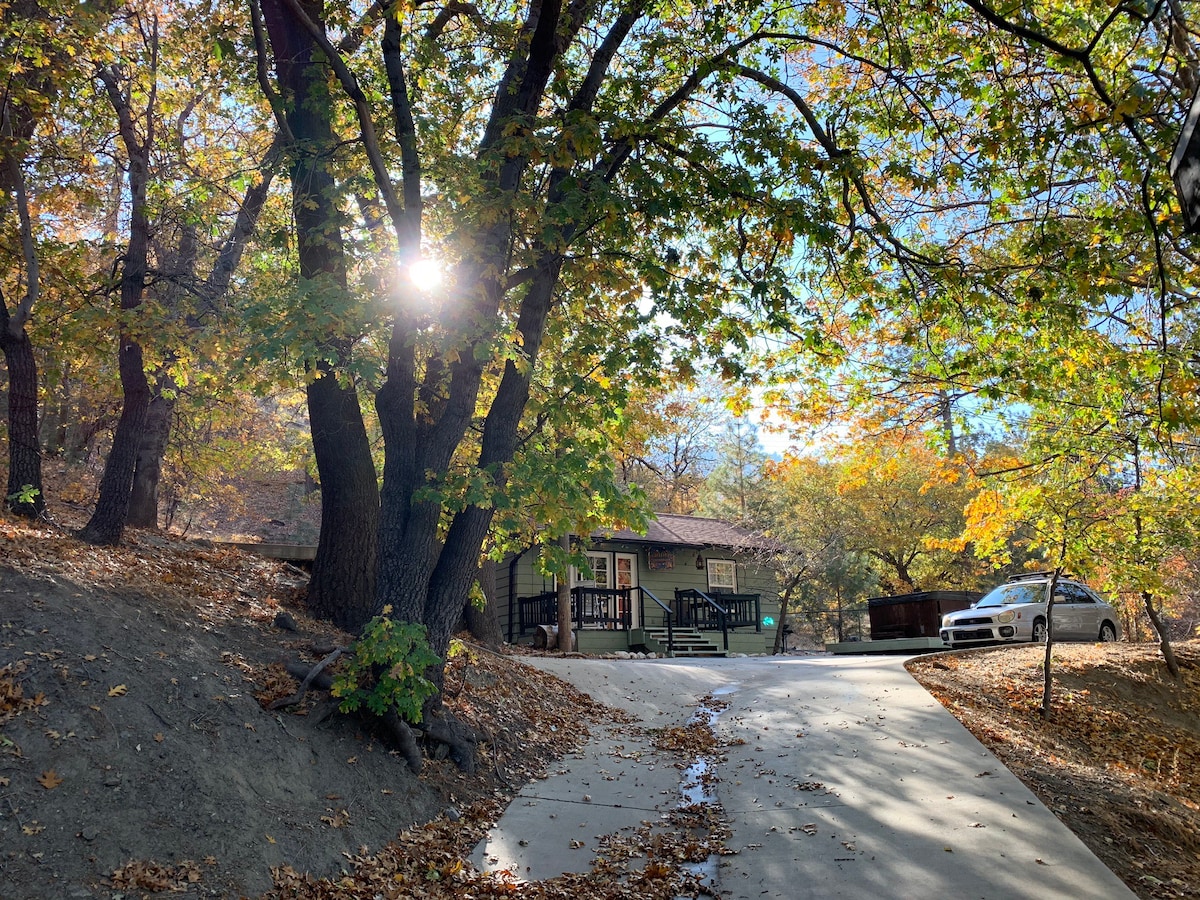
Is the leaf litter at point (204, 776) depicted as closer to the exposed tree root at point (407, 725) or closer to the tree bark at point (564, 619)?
the exposed tree root at point (407, 725)

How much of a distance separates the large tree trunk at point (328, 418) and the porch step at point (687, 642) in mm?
12404

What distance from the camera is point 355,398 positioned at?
9.18 m

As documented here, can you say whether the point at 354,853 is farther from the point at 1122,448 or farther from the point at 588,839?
the point at 1122,448

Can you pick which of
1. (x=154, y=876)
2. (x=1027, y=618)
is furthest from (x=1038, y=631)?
(x=154, y=876)

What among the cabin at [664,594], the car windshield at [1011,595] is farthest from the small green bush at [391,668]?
the car windshield at [1011,595]

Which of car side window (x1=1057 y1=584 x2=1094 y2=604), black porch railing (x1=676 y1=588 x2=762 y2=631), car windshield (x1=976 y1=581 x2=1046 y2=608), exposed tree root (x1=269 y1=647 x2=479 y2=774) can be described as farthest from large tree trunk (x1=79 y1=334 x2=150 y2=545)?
car side window (x1=1057 y1=584 x2=1094 y2=604)

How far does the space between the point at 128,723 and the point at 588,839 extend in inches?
133

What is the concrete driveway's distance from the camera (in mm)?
5008

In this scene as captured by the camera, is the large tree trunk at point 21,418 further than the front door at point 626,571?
No

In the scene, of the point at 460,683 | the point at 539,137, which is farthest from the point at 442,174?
the point at 460,683

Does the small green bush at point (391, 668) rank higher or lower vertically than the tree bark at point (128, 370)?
lower

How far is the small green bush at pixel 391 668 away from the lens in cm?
629

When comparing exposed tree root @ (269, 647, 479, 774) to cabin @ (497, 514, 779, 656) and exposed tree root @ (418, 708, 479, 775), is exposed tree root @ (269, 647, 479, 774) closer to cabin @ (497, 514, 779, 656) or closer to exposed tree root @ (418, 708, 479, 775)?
exposed tree root @ (418, 708, 479, 775)

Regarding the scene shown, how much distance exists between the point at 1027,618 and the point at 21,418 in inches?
703
